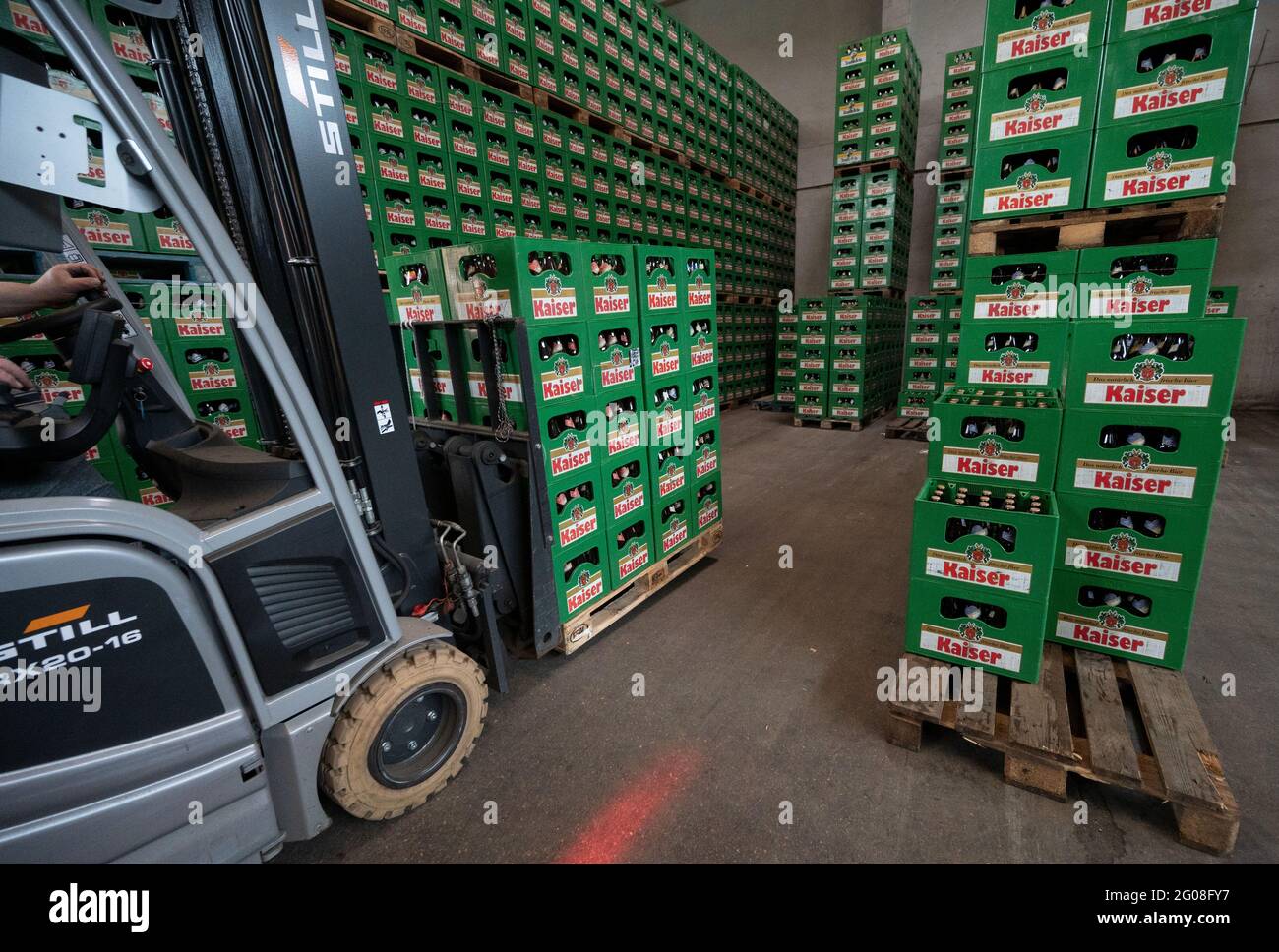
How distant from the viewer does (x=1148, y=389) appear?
2.26m

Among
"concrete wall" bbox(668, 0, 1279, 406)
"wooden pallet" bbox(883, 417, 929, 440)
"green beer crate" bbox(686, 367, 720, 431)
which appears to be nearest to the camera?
"green beer crate" bbox(686, 367, 720, 431)

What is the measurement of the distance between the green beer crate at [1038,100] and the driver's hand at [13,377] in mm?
3786

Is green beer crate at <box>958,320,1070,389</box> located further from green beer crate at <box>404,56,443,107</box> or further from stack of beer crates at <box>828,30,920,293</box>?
stack of beer crates at <box>828,30,920,293</box>

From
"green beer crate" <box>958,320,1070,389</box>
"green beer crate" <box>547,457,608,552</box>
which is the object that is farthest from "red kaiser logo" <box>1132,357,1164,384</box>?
"green beer crate" <box>547,457,608,552</box>

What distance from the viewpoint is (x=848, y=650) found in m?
3.06

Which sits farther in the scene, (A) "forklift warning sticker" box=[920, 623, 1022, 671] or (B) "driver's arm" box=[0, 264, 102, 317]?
(A) "forklift warning sticker" box=[920, 623, 1022, 671]

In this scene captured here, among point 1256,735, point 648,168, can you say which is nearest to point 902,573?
point 1256,735

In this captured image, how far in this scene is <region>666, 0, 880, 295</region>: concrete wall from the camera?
11047mm

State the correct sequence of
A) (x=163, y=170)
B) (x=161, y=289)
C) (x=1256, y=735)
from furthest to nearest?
(x=161, y=289)
(x=1256, y=735)
(x=163, y=170)

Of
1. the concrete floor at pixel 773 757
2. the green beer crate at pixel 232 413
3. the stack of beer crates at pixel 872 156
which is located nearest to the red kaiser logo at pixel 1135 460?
the concrete floor at pixel 773 757

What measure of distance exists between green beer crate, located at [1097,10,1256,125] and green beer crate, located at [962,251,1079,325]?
1.87ft

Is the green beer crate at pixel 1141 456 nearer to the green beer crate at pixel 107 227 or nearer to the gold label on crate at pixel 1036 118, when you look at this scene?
the gold label on crate at pixel 1036 118

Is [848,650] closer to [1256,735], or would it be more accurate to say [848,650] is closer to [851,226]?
[1256,735]

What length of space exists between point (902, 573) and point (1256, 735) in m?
1.76
